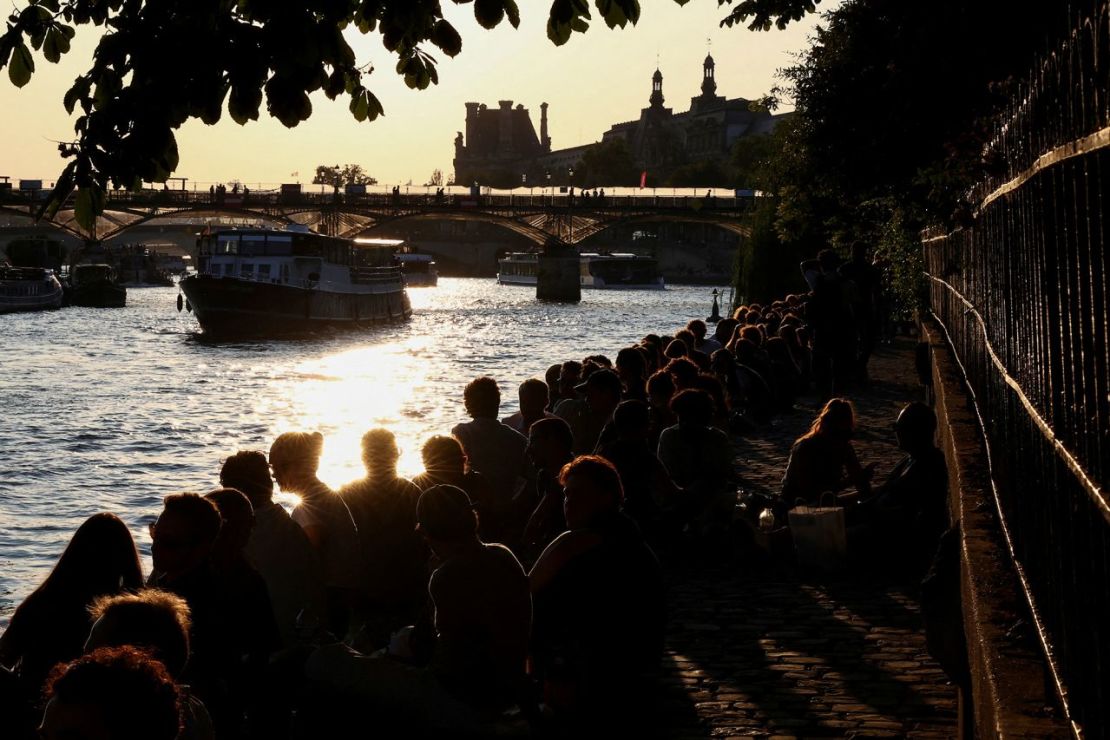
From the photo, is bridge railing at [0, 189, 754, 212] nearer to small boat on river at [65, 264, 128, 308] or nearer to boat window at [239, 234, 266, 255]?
small boat on river at [65, 264, 128, 308]

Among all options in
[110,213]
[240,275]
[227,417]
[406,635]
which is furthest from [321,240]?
[110,213]

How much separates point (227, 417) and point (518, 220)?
83.5 m

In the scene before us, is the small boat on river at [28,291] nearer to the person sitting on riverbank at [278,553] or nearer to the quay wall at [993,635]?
the person sitting on riverbank at [278,553]

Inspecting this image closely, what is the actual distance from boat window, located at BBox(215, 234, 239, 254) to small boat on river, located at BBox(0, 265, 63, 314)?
20.0 metres

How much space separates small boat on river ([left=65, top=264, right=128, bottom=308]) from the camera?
8294 cm

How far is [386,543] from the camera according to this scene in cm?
766

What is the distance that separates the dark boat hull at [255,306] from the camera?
57.5 m

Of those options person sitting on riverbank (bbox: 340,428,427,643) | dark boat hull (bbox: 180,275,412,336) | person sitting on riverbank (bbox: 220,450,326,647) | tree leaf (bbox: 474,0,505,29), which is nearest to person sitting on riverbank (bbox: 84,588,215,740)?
tree leaf (bbox: 474,0,505,29)

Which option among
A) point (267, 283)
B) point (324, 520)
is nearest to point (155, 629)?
point (324, 520)

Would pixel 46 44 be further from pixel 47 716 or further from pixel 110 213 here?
pixel 110 213

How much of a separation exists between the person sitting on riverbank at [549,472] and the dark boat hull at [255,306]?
165ft

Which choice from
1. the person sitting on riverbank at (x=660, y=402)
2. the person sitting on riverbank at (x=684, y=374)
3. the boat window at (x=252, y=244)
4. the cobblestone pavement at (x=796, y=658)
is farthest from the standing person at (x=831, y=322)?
the boat window at (x=252, y=244)

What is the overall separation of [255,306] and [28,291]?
2326 centimetres

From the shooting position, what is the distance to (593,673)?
5.86 m
